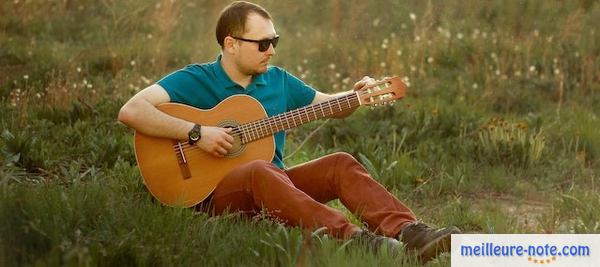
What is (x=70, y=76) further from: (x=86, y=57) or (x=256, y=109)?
(x=256, y=109)

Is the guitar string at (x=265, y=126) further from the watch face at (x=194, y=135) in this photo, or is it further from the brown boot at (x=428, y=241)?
the brown boot at (x=428, y=241)

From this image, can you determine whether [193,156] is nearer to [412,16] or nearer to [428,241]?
[428,241]

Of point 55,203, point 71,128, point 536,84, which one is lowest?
point 536,84

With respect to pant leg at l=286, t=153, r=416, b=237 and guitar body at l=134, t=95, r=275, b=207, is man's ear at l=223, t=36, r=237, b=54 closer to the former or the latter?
guitar body at l=134, t=95, r=275, b=207

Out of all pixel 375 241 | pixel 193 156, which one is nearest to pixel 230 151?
pixel 193 156

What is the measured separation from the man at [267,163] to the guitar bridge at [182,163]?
5 centimetres

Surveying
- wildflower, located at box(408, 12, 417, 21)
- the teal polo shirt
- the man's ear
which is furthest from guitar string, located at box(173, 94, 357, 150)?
wildflower, located at box(408, 12, 417, 21)

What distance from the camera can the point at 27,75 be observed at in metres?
8.22

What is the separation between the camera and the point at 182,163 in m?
5.01

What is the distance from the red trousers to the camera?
15.0 feet

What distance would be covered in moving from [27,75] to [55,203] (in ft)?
13.6

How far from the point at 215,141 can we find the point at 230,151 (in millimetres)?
142

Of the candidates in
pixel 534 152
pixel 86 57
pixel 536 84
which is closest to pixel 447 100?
pixel 536 84

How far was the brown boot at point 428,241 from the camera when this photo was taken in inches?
172
